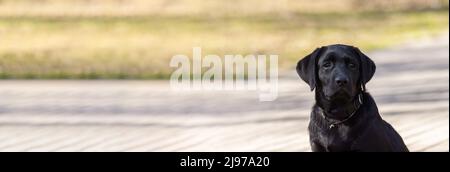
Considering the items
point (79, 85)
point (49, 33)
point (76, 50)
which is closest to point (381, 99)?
point (79, 85)

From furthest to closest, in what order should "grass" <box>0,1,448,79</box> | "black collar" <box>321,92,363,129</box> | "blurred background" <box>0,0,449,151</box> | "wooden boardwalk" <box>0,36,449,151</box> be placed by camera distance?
"grass" <box>0,1,448,79</box> < "blurred background" <box>0,0,449,151</box> < "wooden boardwalk" <box>0,36,449,151</box> < "black collar" <box>321,92,363,129</box>

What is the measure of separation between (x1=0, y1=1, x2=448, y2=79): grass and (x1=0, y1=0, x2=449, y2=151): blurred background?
0.03 metres

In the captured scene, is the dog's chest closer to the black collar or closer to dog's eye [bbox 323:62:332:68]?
Answer: the black collar

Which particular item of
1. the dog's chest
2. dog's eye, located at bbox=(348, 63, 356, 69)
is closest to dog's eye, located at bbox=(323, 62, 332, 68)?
dog's eye, located at bbox=(348, 63, 356, 69)

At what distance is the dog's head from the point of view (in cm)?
595

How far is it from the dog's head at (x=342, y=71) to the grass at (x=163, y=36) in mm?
7062

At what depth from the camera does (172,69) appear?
46.0 ft

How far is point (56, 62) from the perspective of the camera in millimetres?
14508

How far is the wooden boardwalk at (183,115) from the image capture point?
8.34 meters

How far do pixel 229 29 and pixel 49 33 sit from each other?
3.68 m

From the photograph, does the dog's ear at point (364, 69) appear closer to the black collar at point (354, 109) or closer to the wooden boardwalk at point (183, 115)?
the black collar at point (354, 109)

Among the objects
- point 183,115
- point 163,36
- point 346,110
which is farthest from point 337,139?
point 163,36
